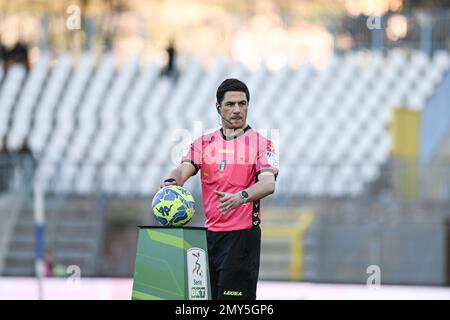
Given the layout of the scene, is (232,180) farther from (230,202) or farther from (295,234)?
(295,234)

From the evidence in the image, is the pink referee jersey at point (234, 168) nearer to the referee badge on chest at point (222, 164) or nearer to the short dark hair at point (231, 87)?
the referee badge on chest at point (222, 164)

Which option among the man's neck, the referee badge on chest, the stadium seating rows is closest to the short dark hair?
the man's neck

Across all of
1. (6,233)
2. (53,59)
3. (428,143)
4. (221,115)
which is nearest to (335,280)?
(428,143)

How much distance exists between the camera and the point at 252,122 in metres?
25.6

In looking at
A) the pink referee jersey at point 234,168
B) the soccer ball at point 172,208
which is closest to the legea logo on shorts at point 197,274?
the soccer ball at point 172,208

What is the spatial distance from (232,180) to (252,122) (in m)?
15.5

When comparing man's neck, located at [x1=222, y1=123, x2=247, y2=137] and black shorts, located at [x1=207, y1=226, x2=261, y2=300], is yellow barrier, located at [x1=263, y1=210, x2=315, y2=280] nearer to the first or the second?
black shorts, located at [x1=207, y1=226, x2=261, y2=300]

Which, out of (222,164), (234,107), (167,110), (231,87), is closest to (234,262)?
(222,164)

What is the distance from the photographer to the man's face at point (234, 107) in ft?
32.7

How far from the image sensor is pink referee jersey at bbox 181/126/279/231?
397 inches

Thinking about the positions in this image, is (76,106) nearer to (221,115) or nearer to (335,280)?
(335,280)
